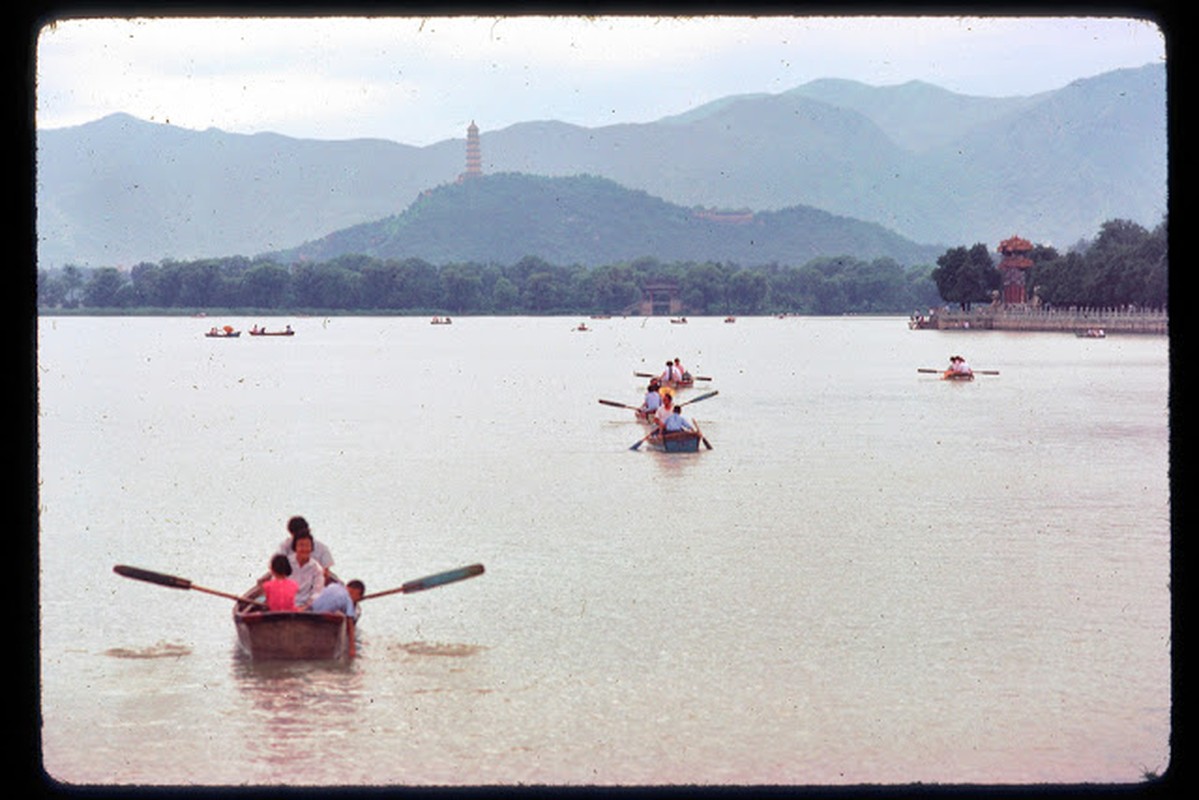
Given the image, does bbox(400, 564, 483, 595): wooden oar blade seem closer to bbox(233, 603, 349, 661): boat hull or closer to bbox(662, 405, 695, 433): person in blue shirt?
bbox(233, 603, 349, 661): boat hull

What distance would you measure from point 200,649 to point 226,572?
521 cm

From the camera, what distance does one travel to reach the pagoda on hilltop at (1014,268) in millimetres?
131125

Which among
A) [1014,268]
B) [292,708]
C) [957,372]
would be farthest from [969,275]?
[292,708]

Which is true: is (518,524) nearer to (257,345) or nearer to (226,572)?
(226,572)

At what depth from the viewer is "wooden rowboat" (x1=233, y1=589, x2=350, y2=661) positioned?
1371cm

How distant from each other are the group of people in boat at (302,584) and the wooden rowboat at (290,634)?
155 millimetres

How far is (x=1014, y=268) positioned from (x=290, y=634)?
126m

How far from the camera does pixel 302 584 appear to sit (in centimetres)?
1417

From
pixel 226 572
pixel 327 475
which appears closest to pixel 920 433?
pixel 327 475

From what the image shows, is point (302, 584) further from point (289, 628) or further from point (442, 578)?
point (442, 578)

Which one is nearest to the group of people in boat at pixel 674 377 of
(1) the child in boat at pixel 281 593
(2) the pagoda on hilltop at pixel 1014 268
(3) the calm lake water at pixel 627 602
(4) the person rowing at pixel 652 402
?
(3) the calm lake water at pixel 627 602

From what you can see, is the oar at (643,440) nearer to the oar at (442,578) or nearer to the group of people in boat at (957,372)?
the oar at (442,578)

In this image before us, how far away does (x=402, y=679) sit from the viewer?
14.1 metres

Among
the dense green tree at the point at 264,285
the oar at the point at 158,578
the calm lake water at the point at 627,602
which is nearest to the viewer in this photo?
the calm lake water at the point at 627,602
